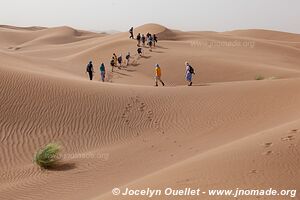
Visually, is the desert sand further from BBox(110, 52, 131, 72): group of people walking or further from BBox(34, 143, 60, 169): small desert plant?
BBox(110, 52, 131, 72): group of people walking

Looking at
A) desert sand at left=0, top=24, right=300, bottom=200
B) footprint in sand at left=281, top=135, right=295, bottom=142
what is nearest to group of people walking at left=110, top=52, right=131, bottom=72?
desert sand at left=0, top=24, right=300, bottom=200

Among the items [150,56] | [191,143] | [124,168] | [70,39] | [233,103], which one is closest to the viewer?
[124,168]

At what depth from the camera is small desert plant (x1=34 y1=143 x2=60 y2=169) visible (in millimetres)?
9219

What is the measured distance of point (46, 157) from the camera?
363 inches

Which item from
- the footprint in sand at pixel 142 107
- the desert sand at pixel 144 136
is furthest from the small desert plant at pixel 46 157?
the footprint in sand at pixel 142 107

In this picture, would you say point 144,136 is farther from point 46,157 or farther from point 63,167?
point 46,157

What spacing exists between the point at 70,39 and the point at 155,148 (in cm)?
7112

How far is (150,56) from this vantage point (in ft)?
96.9

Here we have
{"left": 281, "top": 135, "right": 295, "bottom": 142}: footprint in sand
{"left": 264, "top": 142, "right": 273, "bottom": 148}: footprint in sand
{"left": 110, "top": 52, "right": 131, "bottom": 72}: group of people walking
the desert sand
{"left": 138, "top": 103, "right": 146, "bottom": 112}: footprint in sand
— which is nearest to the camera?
the desert sand

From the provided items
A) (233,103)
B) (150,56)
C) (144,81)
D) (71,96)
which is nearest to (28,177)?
(71,96)

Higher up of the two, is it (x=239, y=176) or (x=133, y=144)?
(x=239, y=176)

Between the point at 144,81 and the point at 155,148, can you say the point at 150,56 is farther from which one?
the point at 155,148

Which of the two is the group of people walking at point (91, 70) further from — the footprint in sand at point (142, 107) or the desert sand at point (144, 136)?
the footprint in sand at point (142, 107)

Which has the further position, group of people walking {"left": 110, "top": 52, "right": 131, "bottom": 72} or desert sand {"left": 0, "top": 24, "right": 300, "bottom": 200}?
group of people walking {"left": 110, "top": 52, "right": 131, "bottom": 72}
